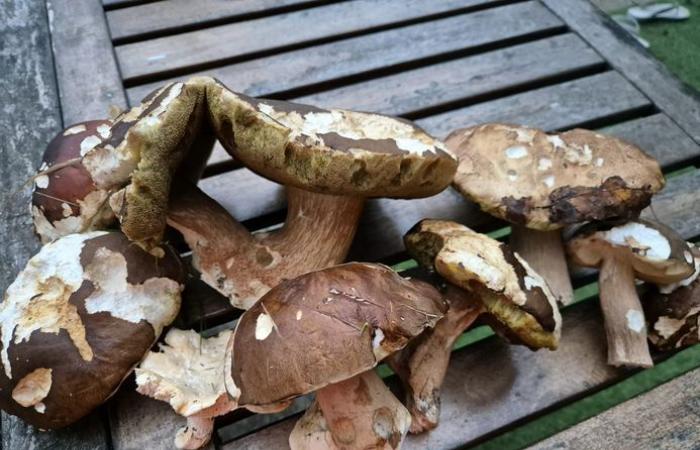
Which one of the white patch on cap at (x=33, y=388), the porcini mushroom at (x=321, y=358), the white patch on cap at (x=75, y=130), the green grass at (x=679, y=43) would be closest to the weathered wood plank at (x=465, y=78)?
the white patch on cap at (x=75, y=130)

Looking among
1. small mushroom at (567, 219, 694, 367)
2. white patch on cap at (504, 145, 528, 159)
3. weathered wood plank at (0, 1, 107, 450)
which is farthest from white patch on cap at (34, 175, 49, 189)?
small mushroom at (567, 219, 694, 367)

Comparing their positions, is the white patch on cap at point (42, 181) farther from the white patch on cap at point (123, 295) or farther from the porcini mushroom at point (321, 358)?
the porcini mushroom at point (321, 358)

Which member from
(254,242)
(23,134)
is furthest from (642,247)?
(23,134)

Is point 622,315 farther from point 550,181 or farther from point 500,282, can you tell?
point 500,282

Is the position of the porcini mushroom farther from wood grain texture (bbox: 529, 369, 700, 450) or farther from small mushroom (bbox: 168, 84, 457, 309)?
wood grain texture (bbox: 529, 369, 700, 450)

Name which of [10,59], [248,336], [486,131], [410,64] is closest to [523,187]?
[486,131]

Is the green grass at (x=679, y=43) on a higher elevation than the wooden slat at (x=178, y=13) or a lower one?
lower
